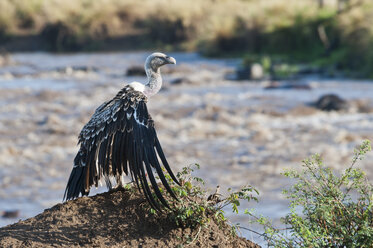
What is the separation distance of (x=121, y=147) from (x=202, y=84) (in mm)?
19163

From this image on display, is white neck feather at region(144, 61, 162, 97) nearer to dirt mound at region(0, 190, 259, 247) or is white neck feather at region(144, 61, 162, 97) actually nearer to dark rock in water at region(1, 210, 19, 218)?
dirt mound at region(0, 190, 259, 247)

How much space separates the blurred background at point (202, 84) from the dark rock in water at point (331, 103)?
6 cm

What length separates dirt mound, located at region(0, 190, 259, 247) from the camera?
4062 millimetres

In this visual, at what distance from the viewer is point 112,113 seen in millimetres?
4312

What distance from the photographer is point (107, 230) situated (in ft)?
13.6

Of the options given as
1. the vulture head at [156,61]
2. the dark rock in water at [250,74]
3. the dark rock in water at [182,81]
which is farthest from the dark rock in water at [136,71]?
the vulture head at [156,61]

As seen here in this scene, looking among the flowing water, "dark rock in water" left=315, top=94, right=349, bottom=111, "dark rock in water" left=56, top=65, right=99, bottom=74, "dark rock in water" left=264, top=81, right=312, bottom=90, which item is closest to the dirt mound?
the flowing water

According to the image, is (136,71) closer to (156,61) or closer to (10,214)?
(10,214)

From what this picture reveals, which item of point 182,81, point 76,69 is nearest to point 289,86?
point 182,81

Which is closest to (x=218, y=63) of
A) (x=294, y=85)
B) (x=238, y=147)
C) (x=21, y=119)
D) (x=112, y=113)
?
(x=294, y=85)

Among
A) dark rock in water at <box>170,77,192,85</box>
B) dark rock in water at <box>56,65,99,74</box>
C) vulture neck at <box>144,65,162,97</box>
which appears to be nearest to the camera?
vulture neck at <box>144,65,162,97</box>

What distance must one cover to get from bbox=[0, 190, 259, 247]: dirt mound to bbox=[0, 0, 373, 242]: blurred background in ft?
6.73

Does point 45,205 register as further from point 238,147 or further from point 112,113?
point 112,113

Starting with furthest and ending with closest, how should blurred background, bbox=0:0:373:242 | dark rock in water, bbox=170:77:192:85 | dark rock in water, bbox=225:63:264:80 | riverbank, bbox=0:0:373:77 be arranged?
1. riverbank, bbox=0:0:373:77
2. dark rock in water, bbox=225:63:264:80
3. dark rock in water, bbox=170:77:192:85
4. blurred background, bbox=0:0:373:242
